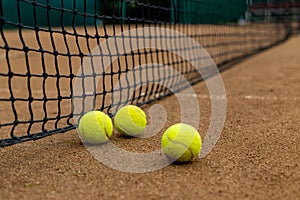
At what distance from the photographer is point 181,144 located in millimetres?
1552

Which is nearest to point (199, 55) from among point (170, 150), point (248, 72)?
point (248, 72)

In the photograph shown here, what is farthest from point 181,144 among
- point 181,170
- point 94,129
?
point 94,129

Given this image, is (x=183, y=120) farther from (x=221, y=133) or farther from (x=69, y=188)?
(x=69, y=188)

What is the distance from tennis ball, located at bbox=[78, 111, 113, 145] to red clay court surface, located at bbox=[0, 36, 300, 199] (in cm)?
6

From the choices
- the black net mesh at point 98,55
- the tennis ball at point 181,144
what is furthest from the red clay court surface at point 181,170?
the black net mesh at point 98,55

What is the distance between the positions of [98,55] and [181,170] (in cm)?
100

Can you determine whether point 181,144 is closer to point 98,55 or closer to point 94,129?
point 94,129

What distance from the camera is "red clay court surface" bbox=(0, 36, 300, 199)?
4.37ft

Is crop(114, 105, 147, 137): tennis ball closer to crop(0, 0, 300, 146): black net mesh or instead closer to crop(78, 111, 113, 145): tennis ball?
crop(78, 111, 113, 145): tennis ball

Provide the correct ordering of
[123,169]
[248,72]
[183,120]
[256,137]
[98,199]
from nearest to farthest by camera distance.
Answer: [98,199], [123,169], [256,137], [183,120], [248,72]

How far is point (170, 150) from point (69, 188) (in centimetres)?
40

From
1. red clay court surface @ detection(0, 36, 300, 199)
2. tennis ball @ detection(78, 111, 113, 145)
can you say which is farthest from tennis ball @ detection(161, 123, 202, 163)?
tennis ball @ detection(78, 111, 113, 145)

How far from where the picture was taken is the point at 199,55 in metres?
4.56

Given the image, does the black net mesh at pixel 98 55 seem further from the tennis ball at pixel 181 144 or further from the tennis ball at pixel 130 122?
the tennis ball at pixel 181 144
